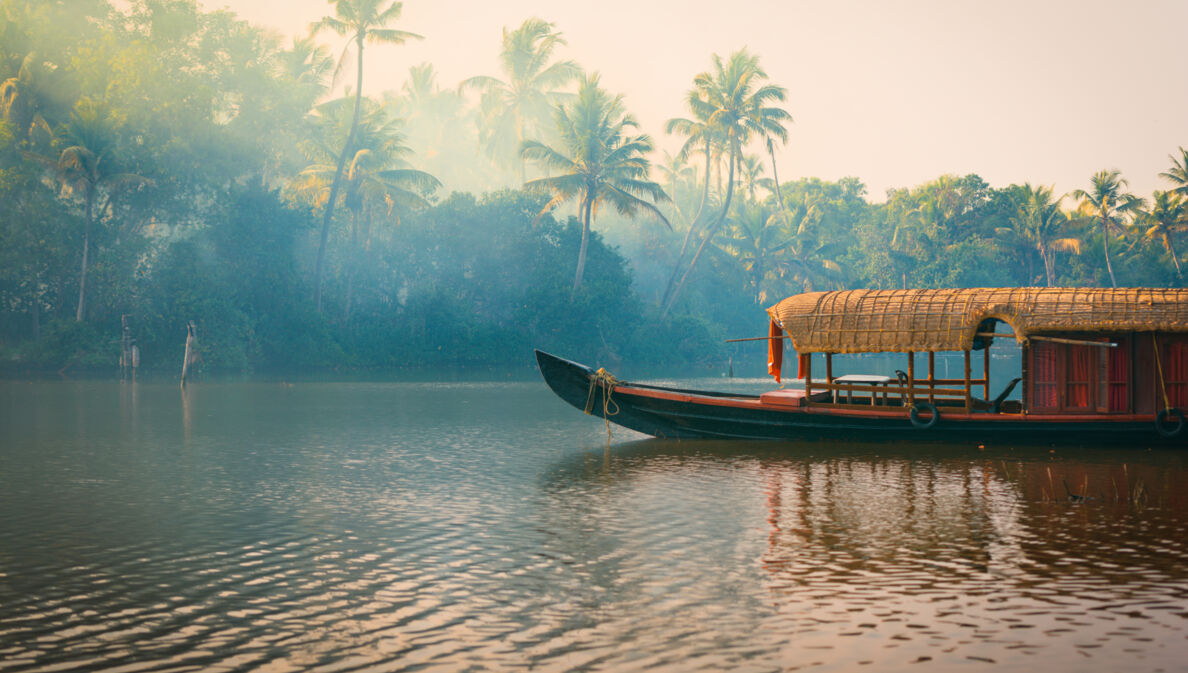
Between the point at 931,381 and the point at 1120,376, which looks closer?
the point at 1120,376

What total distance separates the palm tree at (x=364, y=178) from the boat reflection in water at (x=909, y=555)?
1740 inches

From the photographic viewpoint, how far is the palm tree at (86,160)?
4925cm

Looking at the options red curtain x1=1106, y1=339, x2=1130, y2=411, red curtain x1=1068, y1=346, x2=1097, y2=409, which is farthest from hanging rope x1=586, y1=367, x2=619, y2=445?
red curtain x1=1106, y1=339, x2=1130, y2=411

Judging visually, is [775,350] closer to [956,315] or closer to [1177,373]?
[956,315]

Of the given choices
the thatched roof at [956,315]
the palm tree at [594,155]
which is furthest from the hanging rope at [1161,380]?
the palm tree at [594,155]

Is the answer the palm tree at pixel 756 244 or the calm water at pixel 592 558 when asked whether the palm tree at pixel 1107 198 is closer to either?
the palm tree at pixel 756 244

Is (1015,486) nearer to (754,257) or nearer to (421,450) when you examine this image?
(421,450)

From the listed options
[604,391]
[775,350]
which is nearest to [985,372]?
[775,350]

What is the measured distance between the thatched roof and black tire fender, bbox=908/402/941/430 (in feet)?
3.96

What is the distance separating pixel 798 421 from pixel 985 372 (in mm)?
4012

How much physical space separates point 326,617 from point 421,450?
1299 cm

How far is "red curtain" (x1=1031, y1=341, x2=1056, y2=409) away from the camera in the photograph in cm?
2164

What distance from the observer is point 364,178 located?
61.2 m

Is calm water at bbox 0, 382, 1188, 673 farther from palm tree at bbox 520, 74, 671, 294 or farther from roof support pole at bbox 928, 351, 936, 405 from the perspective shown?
palm tree at bbox 520, 74, 671, 294
